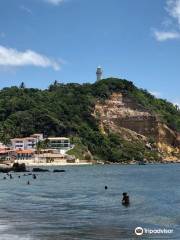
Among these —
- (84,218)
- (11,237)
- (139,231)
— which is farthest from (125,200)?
(11,237)

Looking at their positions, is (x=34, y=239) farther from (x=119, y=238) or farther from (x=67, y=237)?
(x=119, y=238)

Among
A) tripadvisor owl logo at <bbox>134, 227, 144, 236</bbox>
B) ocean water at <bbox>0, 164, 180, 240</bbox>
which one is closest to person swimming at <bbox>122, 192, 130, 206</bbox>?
ocean water at <bbox>0, 164, 180, 240</bbox>

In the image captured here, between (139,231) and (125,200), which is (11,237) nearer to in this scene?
(139,231)

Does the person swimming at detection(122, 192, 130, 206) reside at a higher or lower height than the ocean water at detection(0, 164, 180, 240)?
higher

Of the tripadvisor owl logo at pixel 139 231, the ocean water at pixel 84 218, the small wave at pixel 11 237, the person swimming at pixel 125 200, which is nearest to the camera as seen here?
the small wave at pixel 11 237

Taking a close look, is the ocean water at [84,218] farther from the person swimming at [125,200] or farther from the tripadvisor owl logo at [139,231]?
the person swimming at [125,200]

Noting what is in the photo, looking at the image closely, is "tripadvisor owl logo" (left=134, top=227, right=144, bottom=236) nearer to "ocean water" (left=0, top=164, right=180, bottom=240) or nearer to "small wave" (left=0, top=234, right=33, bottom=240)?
"ocean water" (left=0, top=164, right=180, bottom=240)

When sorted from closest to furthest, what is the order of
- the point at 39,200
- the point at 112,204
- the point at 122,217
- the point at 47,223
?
1. the point at 47,223
2. the point at 122,217
3. the point at 112,204
4. the point at 39,200

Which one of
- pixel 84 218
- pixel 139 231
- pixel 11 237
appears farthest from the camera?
pixel 84 218

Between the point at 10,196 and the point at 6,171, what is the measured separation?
81.9 m

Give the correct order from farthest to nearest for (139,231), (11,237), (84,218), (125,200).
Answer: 1. (125,200)
2. (84,218)
3. (139,231)
4. (11,237)

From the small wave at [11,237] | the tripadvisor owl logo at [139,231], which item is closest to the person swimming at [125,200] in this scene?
the tripadvisor owl logo at [139,231]

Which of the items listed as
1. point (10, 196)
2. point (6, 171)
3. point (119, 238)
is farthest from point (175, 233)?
point (6, 171)

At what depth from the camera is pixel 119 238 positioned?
1262 inches
